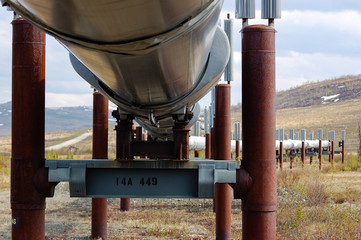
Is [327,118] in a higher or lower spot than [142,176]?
higher

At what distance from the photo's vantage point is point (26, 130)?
5.80m

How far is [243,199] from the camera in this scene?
18.8ft

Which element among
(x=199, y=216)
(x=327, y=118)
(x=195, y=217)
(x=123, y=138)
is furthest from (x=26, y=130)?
(x=327, y=118)

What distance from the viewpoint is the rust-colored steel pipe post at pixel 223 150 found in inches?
389

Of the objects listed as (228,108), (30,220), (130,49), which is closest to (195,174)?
(30,220)

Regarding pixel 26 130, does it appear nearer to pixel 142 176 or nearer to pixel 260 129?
pixel 142 176

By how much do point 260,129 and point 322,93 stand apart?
119962mm

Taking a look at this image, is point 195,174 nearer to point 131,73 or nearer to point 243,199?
point 243,199

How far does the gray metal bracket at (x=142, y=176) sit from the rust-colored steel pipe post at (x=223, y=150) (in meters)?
4.23

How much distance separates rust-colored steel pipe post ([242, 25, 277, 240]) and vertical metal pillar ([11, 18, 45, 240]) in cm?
232

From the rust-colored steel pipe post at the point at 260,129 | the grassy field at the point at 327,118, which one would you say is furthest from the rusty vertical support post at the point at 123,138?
the grassy field at the point at 327,118

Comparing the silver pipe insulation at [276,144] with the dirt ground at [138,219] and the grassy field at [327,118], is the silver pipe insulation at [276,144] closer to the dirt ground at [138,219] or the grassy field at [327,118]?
the dirt ground at [138,219]

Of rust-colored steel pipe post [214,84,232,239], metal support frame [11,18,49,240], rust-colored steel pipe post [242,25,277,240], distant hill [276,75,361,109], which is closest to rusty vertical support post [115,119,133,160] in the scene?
metal support frame [11,18,49,240]

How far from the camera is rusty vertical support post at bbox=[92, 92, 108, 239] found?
388 inches
